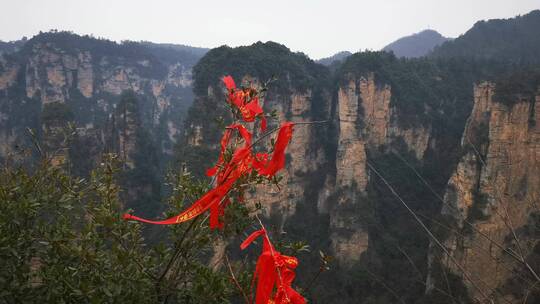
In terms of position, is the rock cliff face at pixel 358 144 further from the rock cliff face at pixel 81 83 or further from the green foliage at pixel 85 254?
the rock cliff face at pixel 81 83

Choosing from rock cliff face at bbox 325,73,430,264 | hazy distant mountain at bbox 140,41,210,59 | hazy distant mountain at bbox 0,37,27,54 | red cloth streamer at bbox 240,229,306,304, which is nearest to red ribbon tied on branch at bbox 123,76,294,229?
red cloth streamer at bbox 240,229,306,304

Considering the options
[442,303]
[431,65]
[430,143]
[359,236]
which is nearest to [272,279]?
[442,303]

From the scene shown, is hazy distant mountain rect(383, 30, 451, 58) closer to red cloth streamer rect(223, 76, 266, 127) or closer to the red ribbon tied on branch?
red cloth streamer rect(223, 76, 266, 127)

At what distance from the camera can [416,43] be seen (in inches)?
3524

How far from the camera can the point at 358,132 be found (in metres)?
22.0

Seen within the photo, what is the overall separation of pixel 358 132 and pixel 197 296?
20334 millimetres

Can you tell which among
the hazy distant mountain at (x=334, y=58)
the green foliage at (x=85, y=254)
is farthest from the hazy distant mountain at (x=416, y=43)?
the green foliage at (x=85, y=254)

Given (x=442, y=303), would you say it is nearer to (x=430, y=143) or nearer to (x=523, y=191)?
(x=523, y=191)

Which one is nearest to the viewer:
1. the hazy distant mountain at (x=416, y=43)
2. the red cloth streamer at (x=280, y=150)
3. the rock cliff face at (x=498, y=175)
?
the red cloth streamer at (x=280, y=150)

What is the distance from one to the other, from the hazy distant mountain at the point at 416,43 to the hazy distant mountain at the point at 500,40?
3407 cm

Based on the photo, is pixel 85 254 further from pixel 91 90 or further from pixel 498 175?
pixel 91 90

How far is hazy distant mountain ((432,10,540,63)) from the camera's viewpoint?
43.7 m

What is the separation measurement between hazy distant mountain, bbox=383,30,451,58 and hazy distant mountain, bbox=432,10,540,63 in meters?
34.1

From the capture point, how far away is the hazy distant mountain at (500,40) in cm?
4366
